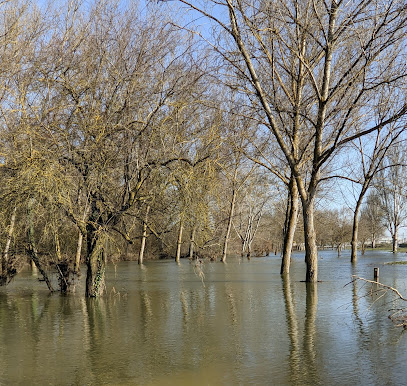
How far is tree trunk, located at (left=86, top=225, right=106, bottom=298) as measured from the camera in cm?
1449

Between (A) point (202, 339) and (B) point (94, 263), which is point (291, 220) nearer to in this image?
(B) point (94, 263)

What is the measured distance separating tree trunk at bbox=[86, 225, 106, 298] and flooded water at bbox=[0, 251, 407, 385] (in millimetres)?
450

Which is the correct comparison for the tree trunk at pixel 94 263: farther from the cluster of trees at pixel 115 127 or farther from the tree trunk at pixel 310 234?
the tree trunk at pixel 310 234

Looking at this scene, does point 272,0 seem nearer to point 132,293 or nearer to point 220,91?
point 132,293

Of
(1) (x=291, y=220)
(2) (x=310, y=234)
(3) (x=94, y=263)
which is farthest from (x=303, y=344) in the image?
(1) (x=291, y=220)

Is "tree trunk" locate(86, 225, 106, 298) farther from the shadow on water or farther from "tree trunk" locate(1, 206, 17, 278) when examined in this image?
the shadow on water

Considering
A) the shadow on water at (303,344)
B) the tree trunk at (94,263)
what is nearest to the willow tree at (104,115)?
the tree trunk at (94,263)

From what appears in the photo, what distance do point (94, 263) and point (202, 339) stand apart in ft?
19.1

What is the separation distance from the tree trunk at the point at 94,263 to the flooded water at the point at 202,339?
1.48 ft

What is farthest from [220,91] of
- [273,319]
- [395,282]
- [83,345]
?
[83,345]

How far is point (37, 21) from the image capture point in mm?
17203

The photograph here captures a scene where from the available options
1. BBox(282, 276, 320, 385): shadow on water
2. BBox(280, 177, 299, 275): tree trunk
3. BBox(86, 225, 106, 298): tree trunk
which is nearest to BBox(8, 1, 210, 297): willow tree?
BBox(86, 225, 106, 298): tree trunk

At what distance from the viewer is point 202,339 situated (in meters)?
9.87

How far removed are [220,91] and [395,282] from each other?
1359 cm
